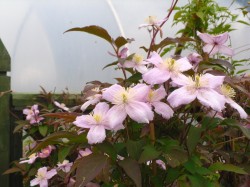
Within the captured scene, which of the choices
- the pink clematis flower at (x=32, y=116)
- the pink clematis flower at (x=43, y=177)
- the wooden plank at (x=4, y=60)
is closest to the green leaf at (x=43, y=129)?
the pink clematis flower at (x=32, y=116)

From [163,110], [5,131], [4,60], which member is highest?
[163,110]

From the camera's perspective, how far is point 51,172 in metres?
1.29

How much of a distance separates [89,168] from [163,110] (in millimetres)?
173

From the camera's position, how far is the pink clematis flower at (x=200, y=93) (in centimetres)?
72

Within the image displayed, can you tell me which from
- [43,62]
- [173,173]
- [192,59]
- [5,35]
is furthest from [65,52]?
[173,173]

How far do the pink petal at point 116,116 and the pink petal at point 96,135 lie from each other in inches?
0.9

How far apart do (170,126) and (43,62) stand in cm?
167

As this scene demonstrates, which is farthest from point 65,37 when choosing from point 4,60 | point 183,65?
point 183,65

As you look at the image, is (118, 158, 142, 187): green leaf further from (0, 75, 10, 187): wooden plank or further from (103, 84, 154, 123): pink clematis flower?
(0, 75, 10, 187): wooden plank

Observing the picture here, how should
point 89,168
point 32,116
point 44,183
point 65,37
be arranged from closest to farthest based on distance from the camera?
point 89,168 → point 44,183 → point 32,116 → point 65,37

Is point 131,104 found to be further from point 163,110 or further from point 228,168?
point 228,168

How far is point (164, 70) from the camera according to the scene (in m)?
0.79

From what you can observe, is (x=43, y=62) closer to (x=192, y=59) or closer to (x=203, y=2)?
(x=203, y=2)

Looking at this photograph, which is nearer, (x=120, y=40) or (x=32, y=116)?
(x=120, y=40)
